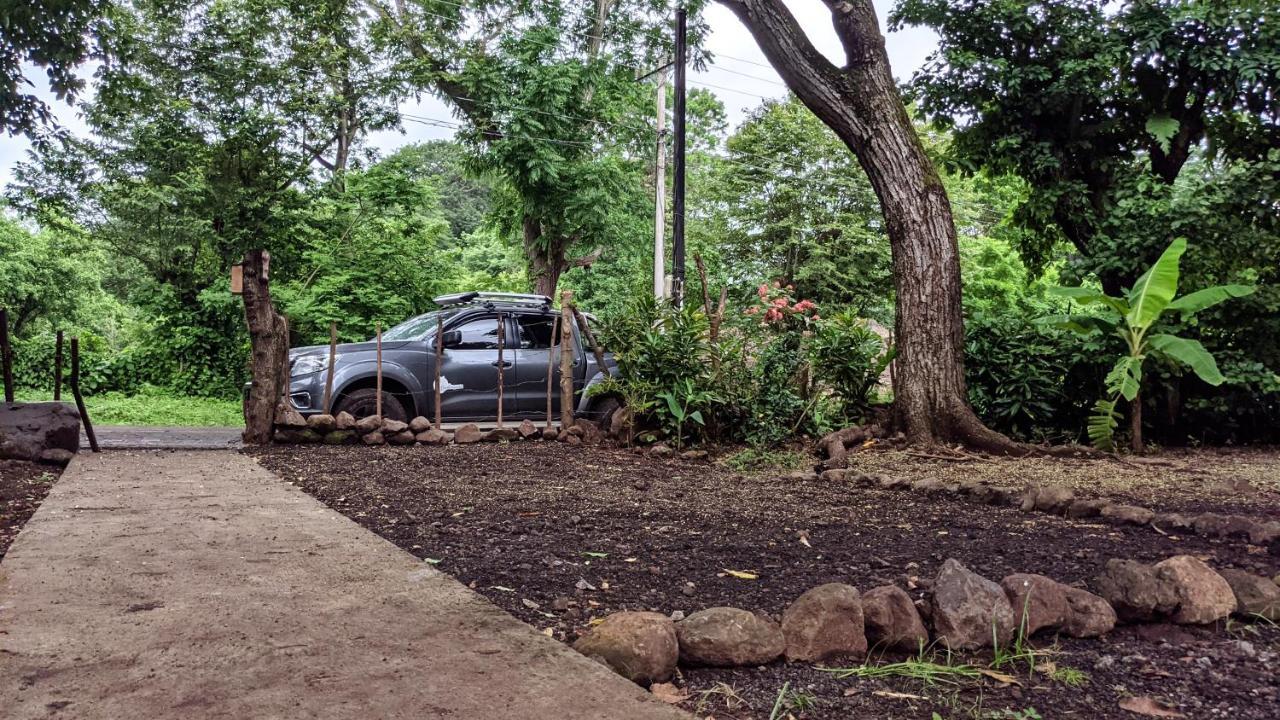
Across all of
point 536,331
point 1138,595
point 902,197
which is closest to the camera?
point 1138,595

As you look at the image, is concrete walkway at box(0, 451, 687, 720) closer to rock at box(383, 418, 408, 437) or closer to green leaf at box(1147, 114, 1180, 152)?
rock at box(383, 418, 408, 437)

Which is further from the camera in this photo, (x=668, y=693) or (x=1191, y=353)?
(x=1191, y=353)

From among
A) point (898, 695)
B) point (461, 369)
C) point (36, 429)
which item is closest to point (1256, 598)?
point (898, 695)

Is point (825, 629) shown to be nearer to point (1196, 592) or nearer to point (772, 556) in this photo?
point (772, 556)

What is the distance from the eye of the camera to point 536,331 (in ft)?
32.4

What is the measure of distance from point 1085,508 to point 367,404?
6867 mm

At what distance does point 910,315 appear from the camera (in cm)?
784

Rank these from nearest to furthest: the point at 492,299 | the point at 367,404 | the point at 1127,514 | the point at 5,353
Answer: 1. the point at 1127,514
2. the point at 5,353
3. the point at 367,404
4. the point at 492,299

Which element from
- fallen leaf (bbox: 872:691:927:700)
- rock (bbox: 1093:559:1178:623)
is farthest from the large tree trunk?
fallen leaf (bbox: 872:691:927:700)

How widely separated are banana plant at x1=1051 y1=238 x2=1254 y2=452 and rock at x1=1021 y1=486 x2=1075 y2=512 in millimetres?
2815

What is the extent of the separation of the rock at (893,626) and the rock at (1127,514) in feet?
7.82

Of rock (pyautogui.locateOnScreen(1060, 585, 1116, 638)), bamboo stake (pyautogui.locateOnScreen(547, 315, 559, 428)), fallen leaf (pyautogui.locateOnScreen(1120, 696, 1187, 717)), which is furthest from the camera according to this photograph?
bamboo stake (pyautogui.locateOnScreen(547, 315, 559, 428))

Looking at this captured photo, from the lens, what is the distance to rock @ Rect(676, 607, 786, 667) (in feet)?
8.08

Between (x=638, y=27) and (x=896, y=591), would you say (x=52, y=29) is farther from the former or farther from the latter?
(x=638, y=27)
